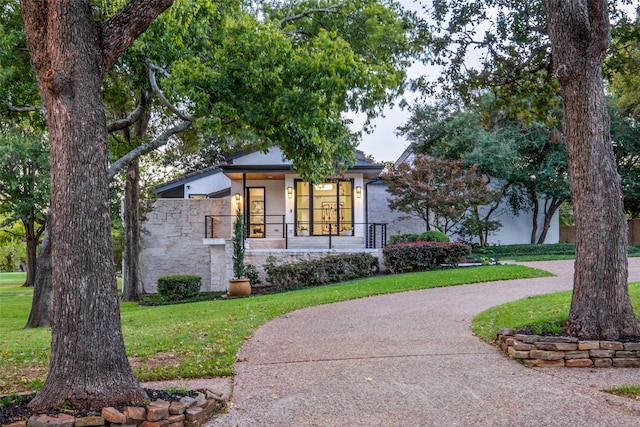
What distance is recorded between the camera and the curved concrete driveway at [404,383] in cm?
400

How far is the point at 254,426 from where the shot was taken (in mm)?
3891

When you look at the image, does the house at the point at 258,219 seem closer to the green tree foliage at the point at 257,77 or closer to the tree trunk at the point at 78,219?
the green tree foliage at the point at 257,77

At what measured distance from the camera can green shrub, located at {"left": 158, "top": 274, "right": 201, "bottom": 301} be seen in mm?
15125

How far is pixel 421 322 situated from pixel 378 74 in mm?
5506

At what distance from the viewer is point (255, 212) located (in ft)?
65.0

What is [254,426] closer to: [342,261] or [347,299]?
[347,299]

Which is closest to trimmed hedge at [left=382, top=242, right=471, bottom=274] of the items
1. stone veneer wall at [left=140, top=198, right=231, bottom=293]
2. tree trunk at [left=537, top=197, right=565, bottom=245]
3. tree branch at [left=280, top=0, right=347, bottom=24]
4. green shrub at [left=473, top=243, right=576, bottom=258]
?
green shrub at [left=473, top=243, right=576, bottom=258]

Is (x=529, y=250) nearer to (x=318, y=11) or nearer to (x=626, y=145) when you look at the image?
(x=626, y=145)

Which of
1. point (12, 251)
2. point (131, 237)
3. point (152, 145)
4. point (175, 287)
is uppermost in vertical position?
point (152, 145)

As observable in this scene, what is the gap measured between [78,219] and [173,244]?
48.7 feet

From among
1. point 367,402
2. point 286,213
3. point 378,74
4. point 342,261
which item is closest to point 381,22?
point 378,74

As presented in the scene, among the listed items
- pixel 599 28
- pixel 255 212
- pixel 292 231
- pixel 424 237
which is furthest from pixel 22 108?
pixel 424 237

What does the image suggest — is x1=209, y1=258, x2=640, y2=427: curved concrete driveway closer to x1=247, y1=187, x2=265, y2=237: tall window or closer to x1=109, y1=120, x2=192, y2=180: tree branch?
x1=109, y1=120, x2=192, y2=180: tree branch

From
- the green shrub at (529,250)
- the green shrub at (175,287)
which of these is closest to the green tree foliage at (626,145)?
the green shrub at (529,250)
